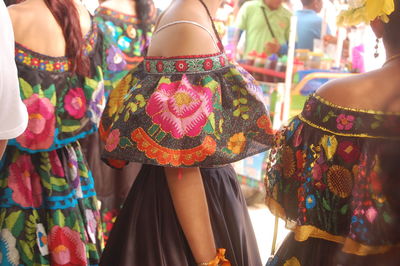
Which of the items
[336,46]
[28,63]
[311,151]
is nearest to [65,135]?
[28,63]

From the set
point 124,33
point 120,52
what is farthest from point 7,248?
point 124,33

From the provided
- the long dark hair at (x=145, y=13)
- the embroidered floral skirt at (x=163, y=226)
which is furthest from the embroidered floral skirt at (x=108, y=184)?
the embroidered floral skirt at (x=163, y=226)

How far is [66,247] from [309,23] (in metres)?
2.78

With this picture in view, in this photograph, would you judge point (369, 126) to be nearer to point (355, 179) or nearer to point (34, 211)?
point (355, 179)

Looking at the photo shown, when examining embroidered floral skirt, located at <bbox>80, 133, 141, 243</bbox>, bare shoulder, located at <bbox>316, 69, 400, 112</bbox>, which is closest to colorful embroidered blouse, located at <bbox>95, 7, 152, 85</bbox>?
embroidered floral skirt, located at <bbox>80, 133, 141, 243</bbox>

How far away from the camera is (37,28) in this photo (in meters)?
1.94

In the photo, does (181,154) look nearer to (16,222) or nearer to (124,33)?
(16,222)

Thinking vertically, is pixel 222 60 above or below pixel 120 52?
above

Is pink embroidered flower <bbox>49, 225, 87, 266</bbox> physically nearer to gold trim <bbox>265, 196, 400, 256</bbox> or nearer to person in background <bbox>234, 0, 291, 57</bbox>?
gold trim <bbox>265, 196, 400, 256</bbox>

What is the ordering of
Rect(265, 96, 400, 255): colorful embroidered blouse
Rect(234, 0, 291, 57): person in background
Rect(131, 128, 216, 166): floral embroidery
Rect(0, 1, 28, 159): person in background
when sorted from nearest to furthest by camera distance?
Rect(265, 96, 400, 255): colorful embroidered blouse → Rect(0, 1, 28, 159): person in background → Rect(131, 128, 216, 166): floral embroidery → Rect(234, 0, 291, 57): person in background

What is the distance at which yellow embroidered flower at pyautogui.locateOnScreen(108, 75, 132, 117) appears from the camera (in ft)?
5.73

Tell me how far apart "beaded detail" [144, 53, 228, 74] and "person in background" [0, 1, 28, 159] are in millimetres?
441

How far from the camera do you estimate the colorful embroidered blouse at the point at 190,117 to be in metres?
1.46

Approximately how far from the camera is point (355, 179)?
114 centimetres
